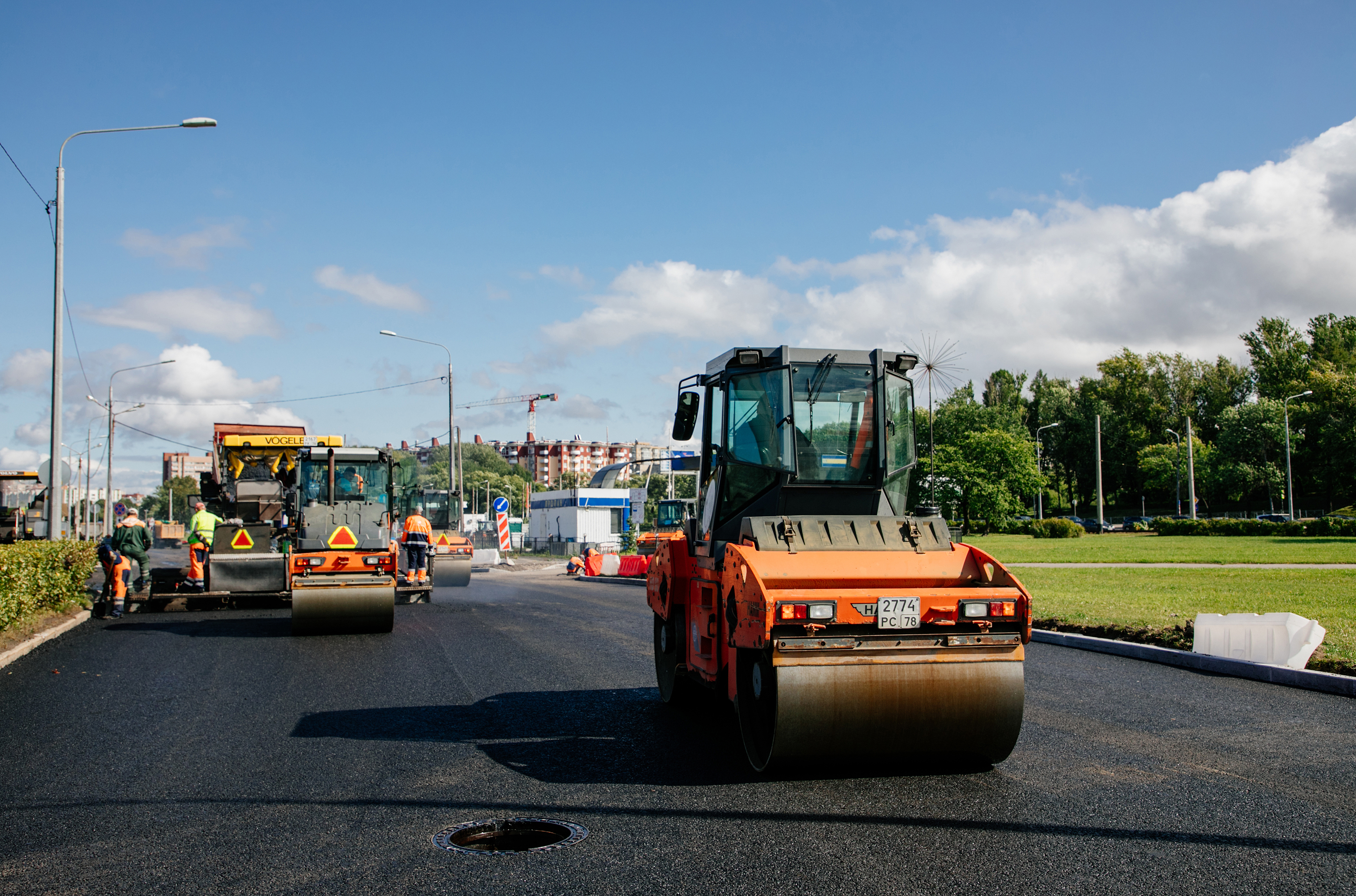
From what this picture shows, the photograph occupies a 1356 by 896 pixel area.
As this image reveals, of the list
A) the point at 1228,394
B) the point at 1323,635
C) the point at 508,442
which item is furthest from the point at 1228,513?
the point at 508,442

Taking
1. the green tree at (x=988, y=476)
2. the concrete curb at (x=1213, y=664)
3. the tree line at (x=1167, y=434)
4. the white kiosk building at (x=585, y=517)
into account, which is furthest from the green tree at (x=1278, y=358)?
the concrete curb at (x=1213, y=664)

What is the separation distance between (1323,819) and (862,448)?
3263 mm

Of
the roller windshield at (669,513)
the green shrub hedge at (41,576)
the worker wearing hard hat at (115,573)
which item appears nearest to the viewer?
the green shrub hedge at (41,576)

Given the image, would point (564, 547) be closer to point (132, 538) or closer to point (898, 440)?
point (132, 538)

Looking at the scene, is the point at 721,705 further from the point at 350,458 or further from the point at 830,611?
the point at 350,458

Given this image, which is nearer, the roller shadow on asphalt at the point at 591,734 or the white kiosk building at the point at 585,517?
the roller shadow on asphalt at the point at 591,734

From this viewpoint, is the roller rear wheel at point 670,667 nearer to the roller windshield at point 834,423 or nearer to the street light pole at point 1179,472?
the roller windshield at point 834,423

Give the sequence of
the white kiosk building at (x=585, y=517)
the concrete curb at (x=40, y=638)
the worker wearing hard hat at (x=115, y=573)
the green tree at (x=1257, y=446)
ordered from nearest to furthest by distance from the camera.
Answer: the concrete curb at (x=40, y=638)
the worker wearing hard hat at (x=115, y=573)
the white kiosk building at (x=585, y=517)
the green tree at (x=1257, y=446)

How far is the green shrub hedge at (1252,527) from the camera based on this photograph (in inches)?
1594

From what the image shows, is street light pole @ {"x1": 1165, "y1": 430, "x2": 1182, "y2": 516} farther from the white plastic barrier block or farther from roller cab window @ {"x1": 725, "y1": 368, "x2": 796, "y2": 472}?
roller cab window @ {"x1": 725, "y1": 368, "x2": 796, "y2": 472}

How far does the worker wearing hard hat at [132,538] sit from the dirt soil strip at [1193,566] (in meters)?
17.8

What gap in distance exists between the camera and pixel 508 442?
191000 mm

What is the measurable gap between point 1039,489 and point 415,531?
51.4 m

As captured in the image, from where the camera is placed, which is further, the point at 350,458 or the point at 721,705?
the point at 350,458
